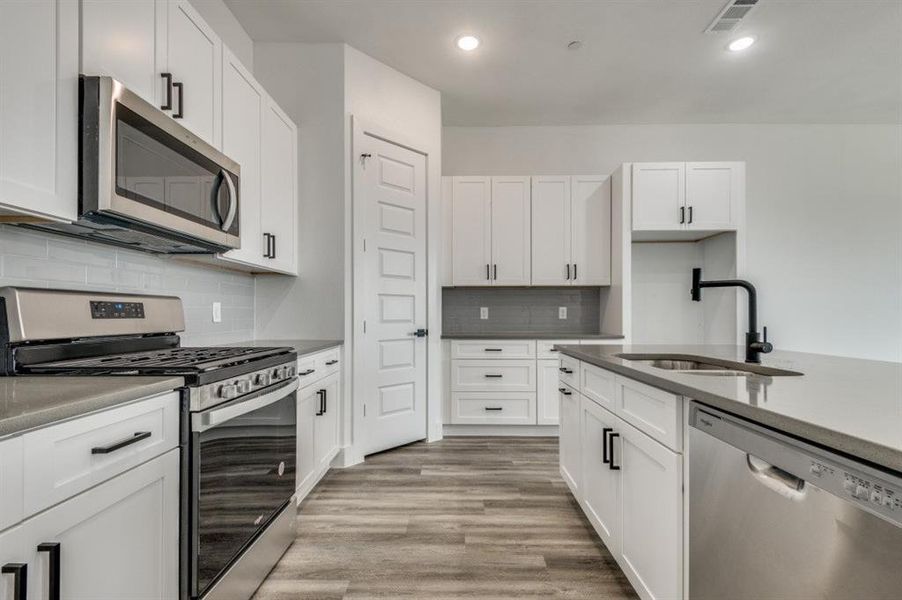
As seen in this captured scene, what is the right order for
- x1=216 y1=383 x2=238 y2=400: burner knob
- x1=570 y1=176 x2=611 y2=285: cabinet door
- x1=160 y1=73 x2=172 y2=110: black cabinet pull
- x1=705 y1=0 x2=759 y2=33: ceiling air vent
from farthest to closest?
x1=570 y1=176 x2=611 y2=285: cabinet door → x1=705 y1=0 x2=759 y2=33: ceiling air vent → x1=160 y1=73 x2=172 y2=110: black cabinet pull → x1=216 y1=383 x2=238 y2=400: burner knob

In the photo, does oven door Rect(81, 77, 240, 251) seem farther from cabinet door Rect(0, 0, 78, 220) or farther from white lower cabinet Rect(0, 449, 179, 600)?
white lower cabinet Rect(0, 449, 179, 600)

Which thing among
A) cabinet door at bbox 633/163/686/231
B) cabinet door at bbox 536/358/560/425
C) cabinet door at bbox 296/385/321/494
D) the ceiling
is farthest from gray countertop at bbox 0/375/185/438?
cabinet door at bbox 633/163/686/231

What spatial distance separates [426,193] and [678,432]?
9.60ft

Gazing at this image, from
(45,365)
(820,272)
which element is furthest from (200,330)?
(820,272)

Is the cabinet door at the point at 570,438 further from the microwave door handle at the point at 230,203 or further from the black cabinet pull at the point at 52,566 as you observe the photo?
the black cabinet pull at the point at 52,566

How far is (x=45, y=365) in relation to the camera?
1.36m

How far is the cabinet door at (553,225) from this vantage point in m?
4.23

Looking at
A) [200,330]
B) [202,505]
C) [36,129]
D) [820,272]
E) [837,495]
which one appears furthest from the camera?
[820,272]

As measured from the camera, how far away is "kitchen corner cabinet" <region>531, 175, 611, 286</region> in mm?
4223

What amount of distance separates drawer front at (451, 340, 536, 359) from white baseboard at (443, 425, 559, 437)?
0.63 m

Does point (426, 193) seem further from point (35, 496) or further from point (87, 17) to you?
point (35, 496)

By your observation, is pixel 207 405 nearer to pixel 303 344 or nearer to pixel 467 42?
pixel 303 344

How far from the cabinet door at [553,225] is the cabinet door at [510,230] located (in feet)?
0.28

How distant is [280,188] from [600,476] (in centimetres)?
250
